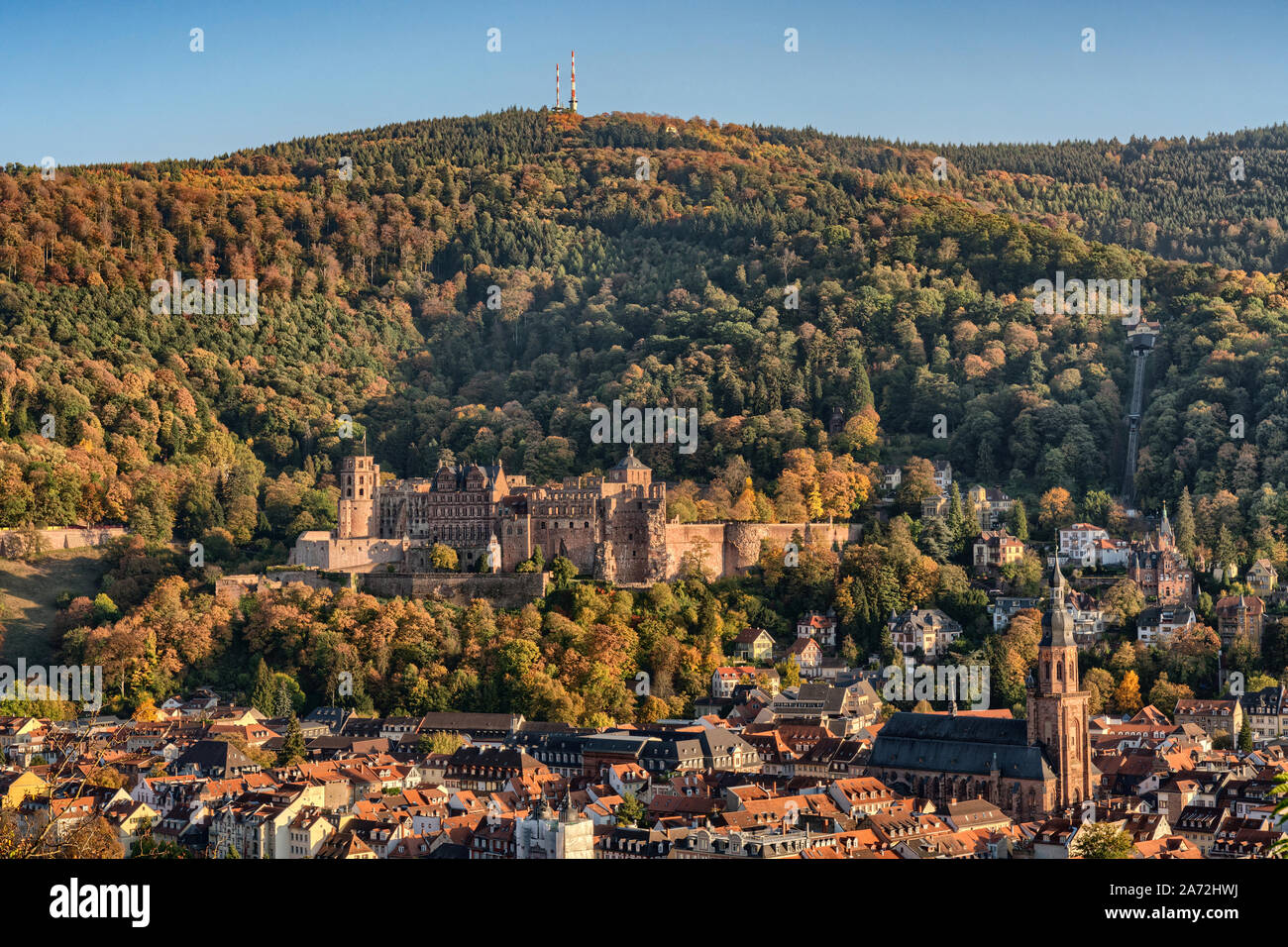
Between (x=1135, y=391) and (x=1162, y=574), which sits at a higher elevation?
(x=1135, y=391)

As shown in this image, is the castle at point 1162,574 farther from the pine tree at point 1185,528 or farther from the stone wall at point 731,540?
the stone wall at point 731,540

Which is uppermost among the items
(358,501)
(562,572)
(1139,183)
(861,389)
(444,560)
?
(1139,183)

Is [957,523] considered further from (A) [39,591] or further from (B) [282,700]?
(A) [39,591]

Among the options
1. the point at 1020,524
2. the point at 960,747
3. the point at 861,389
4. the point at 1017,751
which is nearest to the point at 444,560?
the point at 960,747

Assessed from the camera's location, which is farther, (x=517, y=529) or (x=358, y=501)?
(x=358, y=501)

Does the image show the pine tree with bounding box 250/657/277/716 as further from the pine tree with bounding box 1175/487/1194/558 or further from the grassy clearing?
the pine tree with bounding box 1175/487/1194/558

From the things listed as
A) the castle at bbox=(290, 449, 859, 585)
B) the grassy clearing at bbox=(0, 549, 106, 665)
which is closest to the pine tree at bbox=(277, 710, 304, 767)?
the castle at bbox=(290, 449, 859, 585)
